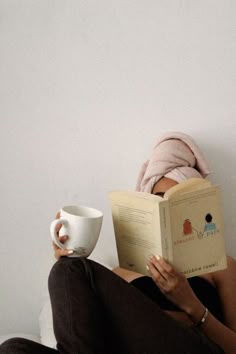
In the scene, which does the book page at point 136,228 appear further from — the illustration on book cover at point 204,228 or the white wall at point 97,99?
the white wall at point 97,99

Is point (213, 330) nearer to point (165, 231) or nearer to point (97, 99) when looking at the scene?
point (165, 231)

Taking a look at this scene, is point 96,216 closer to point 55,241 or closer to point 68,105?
point 55,241

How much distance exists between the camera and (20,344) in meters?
0.81

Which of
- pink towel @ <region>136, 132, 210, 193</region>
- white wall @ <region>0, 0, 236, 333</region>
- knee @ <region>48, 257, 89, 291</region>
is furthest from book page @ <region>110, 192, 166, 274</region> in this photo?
white wall @ <region>0, 0, 236, 333</region>

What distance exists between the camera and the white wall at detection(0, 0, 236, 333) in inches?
53.6

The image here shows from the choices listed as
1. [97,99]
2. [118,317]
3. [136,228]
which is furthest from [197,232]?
[97,99]

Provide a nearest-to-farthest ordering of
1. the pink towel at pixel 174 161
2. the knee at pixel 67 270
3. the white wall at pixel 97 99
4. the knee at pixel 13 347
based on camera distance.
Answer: the knee at pixel 13 347 < the knee at pixel 67 270 < the pink towel at pixel 174 161 < the white wall at pixel 97 99

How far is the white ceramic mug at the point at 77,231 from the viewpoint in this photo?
94cm

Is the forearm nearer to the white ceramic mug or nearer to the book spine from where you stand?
the book spine

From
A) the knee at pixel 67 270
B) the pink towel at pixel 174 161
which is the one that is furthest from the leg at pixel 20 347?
the pink towel at pixel 174 161

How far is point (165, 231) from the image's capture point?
3.06ft

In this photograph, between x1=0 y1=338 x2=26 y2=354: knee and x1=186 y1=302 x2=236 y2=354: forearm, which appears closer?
x1=0 y1=338 x2=26 y2=354: knee

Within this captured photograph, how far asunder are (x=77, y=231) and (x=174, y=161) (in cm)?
40

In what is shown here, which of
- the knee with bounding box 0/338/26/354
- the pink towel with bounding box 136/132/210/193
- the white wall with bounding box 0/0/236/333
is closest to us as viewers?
the knee with bounding box 0/338/26/354
